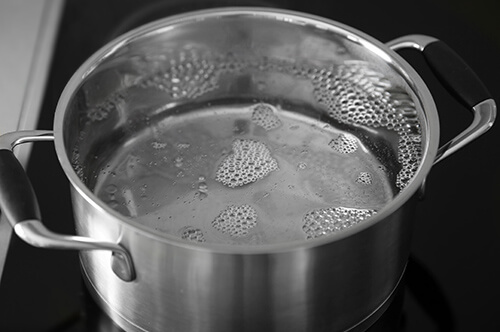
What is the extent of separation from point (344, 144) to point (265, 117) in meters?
0.11

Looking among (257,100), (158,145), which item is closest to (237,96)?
(257,100)

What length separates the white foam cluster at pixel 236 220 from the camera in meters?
0.93

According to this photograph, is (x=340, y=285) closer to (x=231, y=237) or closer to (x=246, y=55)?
(x=231, y=237)

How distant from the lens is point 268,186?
0.99 m

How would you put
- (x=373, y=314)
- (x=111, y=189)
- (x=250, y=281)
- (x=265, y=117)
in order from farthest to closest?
(x=265, y=117) < (x=111, y=189) < (x=373, y=314) < (x=250, y=281)

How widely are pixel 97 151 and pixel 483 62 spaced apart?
0.52 m

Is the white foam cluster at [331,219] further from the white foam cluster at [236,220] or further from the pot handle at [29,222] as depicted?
the pot handle at [29,222]

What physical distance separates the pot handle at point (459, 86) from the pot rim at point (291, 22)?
28mm

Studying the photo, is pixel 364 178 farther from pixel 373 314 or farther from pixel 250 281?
pixel 250 281

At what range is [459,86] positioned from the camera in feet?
3.06

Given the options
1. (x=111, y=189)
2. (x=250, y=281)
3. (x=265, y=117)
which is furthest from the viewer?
(x=265, y=117)

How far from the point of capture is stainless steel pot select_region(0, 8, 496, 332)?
0.75m

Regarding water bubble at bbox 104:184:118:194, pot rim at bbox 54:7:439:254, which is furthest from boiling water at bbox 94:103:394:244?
pot rim at bbox 54:7:439:254

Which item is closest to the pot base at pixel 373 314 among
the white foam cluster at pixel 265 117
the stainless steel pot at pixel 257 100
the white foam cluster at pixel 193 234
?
the stainless steel pot at pixel 257 100
